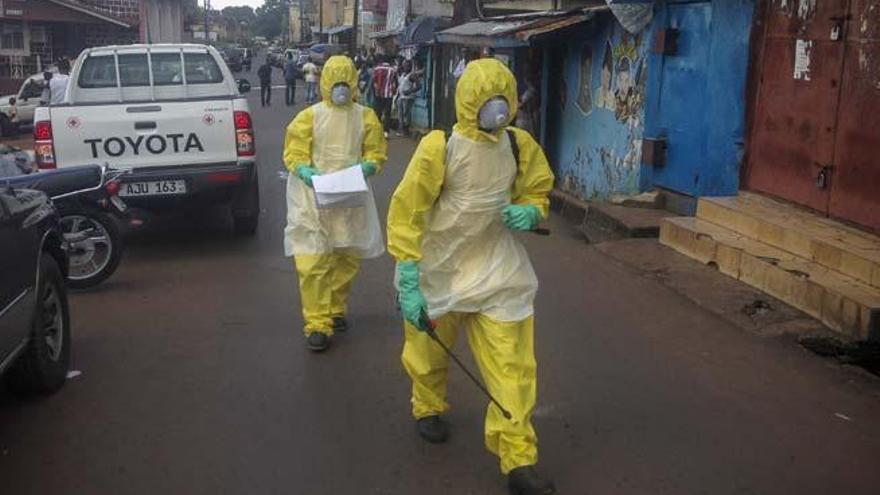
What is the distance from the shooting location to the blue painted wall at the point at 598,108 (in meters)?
11.0

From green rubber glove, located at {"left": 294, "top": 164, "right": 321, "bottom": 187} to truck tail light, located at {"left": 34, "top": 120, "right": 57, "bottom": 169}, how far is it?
336 centimetres

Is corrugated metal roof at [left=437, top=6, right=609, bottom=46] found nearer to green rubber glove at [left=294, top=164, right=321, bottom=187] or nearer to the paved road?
the paved road

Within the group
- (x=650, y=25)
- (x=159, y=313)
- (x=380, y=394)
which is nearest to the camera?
(x=380, y=394)

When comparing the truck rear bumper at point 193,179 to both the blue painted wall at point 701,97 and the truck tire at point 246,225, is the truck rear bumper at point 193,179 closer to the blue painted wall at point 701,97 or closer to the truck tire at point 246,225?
the truck tire at point 246,225

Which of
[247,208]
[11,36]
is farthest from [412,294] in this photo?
[11,36]

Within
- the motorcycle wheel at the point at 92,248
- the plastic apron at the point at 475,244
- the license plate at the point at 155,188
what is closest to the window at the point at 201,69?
the license plate at the point at 155,188

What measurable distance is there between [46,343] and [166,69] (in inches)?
214

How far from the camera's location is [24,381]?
5020 millimetres

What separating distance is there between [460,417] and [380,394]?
0.53m

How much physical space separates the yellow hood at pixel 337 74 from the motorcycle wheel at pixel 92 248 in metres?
2.60

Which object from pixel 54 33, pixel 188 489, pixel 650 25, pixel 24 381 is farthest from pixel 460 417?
pixel 54 33

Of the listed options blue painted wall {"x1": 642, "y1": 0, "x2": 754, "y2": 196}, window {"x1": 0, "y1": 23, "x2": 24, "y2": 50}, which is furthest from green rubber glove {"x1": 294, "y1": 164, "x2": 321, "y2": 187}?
window {"x1": 0, "y1": 23, "x2": 24, "y2": 50}

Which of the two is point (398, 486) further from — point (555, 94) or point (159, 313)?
point (555, 94)

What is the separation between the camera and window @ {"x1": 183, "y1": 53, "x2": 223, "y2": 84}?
394 inches
